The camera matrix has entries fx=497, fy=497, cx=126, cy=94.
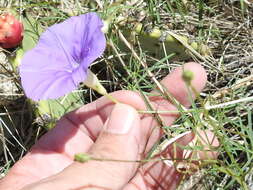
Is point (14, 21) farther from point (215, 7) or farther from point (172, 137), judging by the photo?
point (215, 7)

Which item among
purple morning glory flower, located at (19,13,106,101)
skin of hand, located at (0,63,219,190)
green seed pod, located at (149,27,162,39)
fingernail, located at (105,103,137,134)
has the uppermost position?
purple morning glory flower, located at (19,13,106,101)

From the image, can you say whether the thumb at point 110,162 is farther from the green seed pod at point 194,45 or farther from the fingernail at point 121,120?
the green seed pod at point 194,45

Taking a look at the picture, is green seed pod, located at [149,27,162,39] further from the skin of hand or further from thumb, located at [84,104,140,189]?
thumb, located at [84,104,140,189]

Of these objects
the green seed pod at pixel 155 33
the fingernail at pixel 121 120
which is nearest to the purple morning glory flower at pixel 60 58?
the fingernail at pixel 121 120

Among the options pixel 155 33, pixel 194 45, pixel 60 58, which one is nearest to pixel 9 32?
pixel 60 58

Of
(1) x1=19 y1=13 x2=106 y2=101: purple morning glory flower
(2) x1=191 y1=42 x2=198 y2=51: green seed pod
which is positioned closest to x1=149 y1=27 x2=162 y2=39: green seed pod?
(2) x1=191 y1=42 x2=198 y2=51: green seed pod

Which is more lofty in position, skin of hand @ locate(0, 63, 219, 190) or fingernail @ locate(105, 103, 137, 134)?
fingernail @ locate(105, 103, 137, 134)
